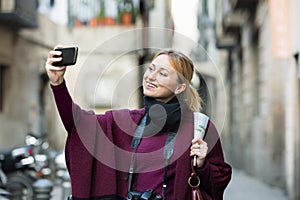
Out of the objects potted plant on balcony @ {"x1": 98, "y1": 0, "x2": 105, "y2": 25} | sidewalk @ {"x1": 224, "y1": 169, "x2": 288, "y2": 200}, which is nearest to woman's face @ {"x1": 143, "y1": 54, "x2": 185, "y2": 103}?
sidewalk @ {"x1": 224, "y1": 169, "x2": 288, "y2": 200}

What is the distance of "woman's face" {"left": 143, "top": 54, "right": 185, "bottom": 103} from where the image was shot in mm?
3408

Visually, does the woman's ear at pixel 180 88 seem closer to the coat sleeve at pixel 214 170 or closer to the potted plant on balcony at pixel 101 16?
the coat sleeve at pixel 214 170

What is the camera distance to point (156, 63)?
136 inches

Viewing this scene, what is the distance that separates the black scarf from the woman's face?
4 centimetres

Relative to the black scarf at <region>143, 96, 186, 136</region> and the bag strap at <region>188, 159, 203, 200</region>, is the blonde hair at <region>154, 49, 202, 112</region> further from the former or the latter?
the bag strap at <region>188, 159, 203, 200</region>

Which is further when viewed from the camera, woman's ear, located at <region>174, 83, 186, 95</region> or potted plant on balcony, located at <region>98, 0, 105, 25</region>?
potted plant on balcony, located at <region>98, 0, 105, 25</region>

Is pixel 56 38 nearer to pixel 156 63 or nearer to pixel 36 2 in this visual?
pixel 36 2

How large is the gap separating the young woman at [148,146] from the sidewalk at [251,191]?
9030mm

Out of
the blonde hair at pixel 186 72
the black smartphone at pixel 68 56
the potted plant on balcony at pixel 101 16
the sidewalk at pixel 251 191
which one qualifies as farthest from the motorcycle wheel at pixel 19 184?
the potted plant on balcony at pixel 101 16

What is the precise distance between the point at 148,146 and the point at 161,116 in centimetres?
15

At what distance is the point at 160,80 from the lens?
11.2ft

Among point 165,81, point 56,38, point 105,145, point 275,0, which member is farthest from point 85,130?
point 56,38

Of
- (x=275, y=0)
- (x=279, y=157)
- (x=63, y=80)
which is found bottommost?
(x=279, y=157)

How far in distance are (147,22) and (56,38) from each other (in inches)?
220
